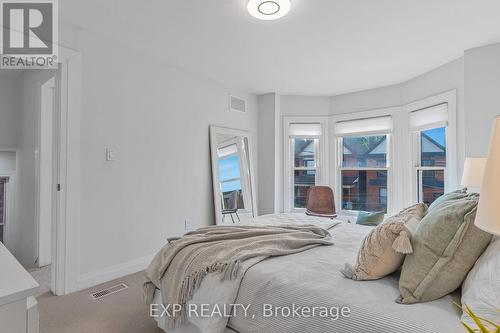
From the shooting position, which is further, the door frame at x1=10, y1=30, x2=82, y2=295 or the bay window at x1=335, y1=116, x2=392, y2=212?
the bay window at x1=335, y1=116, x2=392, y2=212

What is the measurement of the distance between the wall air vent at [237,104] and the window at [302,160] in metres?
0.88

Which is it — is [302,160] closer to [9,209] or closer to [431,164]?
[431,164]

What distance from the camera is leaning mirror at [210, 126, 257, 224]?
12.8 feet

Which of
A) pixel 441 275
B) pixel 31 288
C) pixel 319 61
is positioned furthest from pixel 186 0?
pixel 441 275

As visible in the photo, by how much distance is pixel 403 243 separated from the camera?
1.23m

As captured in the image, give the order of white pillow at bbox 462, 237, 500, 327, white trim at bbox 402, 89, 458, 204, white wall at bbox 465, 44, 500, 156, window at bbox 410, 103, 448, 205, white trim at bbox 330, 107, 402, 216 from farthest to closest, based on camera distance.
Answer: white trim at bbox 330, 107, 402, 216
window at bbox 410, 103, 448, 205
white trim at bbox 402, 89, 458, 204
white wall at bbox 465, 44, 500, 156
white pillow at bbox 462, 237, 500, 327

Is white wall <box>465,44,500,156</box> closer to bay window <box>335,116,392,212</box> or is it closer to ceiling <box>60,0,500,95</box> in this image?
ceiling <box>60,0,500,95</box>

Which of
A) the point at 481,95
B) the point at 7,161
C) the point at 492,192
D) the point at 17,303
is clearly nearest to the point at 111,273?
the point at 17,303

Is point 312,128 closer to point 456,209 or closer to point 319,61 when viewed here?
point 319,61

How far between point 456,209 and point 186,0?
7.34 ft

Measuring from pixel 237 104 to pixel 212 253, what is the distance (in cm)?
314

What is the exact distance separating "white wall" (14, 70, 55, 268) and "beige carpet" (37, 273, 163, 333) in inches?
56.4

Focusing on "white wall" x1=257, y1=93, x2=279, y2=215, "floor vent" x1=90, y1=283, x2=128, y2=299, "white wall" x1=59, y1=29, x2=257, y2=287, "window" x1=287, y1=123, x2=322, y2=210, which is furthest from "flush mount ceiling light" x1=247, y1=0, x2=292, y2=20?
"floor vent" x1=90, y1=283, x2=128, y2=299

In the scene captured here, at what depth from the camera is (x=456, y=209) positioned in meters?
1.21
